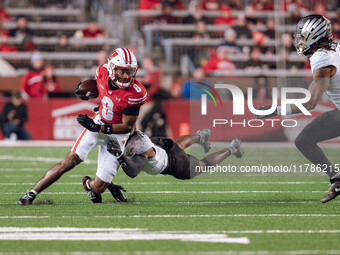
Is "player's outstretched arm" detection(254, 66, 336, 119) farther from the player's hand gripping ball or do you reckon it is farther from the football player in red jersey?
the player's hand gripping ball

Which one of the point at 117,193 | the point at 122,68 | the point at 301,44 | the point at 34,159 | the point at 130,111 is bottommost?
the point at 34,159

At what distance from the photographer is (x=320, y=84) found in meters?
7.18

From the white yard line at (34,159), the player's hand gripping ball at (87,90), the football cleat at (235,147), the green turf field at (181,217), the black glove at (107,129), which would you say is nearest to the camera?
the green turf field at (181,217)

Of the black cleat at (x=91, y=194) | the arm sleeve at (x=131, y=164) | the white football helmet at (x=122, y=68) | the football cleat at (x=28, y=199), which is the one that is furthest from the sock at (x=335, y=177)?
the football cleat at (x=28, y=199)

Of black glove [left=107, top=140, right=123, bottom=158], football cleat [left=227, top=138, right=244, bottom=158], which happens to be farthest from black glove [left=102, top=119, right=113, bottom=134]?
football cleat [left=227, top=138, right=244, bottom=158]

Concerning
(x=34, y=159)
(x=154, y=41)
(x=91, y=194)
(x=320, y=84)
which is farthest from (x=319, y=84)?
(x=154, y=41)

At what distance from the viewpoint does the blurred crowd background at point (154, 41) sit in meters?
17.0

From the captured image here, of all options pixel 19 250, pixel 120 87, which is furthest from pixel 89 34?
pixel 19 250

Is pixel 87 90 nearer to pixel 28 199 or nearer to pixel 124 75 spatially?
pixel 124 75

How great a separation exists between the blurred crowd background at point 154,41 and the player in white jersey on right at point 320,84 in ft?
29.0

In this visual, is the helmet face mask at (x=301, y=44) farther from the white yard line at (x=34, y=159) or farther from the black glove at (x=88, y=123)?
the white yard line at (x=34, y=159)

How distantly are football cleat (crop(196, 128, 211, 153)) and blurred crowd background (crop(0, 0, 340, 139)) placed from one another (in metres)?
7.77

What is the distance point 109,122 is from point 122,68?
1.88ft

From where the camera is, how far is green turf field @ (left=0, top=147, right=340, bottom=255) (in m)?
5.12
